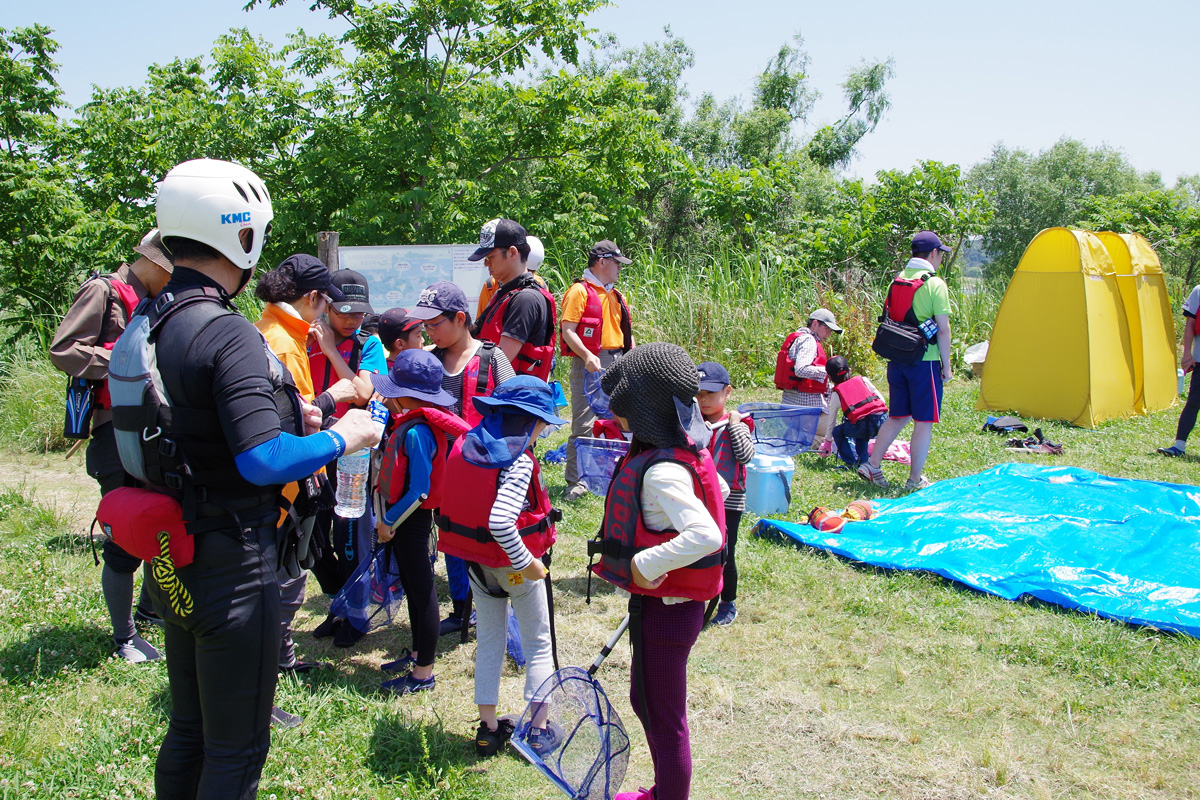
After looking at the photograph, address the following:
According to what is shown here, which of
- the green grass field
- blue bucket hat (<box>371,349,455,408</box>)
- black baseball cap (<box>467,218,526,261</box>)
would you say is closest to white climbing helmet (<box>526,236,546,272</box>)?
black baseball cap (<box>467,218,526,261</box>)

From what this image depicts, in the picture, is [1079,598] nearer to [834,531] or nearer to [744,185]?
[834,531]

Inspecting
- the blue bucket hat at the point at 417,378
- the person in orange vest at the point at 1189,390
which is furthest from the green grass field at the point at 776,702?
the person in orange vest at the point at 1189,390

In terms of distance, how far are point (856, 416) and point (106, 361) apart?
18.8 ft

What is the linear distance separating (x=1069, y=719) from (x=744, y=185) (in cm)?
1320

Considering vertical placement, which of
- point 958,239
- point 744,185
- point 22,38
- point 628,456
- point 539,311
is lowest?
point 628,456

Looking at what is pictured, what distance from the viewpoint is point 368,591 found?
157 inches

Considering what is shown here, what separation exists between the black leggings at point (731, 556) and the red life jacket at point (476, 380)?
4.44 ft

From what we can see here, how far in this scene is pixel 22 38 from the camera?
10414 mm

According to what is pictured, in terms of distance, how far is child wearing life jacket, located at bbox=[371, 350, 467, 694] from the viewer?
10.9ft

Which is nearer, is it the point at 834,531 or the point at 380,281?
the point at 834,531

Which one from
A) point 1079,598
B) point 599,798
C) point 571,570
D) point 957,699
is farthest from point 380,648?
point 1079,598

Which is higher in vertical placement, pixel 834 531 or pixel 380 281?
pixel 380 281

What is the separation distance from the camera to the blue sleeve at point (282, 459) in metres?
1.87

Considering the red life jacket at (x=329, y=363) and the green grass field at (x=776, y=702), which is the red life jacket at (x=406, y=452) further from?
the green grass field at (x=776, y=702)
